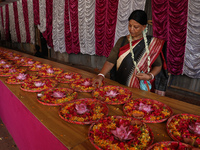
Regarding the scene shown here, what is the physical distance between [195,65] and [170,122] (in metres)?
2.88

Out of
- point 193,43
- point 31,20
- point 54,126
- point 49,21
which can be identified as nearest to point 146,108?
point 54,126

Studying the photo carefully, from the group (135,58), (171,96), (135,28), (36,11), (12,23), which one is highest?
(36,11)

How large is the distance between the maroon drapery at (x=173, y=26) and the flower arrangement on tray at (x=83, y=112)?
2940mm

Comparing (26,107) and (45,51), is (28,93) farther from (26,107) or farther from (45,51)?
(45,51)

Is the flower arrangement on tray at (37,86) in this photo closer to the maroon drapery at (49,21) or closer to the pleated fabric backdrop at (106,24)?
the pleated fabric backdrop at (106,24)

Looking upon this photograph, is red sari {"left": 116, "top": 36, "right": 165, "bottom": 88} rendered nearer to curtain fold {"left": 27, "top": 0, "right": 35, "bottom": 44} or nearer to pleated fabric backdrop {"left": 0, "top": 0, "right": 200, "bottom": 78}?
pleated fabric backdrop {"left": 0, "top": 0, "right": 200, "bottom": 78}

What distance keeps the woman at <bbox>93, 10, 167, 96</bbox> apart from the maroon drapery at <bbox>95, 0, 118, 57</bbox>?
273 centimetres

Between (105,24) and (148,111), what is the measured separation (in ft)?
13.2

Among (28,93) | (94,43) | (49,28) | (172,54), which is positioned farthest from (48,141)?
(49,28)

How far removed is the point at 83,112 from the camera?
1.21 metres

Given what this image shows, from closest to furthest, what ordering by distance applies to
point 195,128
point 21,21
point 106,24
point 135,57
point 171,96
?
point 195,128 < point 135,57 < point 171,96 < point 106,24 < point 21,21

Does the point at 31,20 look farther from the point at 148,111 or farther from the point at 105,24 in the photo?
the point at 148,111

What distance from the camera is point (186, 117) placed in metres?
1.16

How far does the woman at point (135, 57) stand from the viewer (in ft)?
6.25
